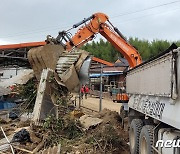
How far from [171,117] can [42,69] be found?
6.96 m

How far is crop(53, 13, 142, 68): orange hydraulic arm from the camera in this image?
14.0 meters

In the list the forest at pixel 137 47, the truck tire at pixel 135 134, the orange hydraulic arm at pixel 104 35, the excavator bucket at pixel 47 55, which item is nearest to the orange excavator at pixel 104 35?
the orange hydraulic arm at pixel 104 35

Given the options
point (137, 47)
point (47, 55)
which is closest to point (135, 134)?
point (47, 55)

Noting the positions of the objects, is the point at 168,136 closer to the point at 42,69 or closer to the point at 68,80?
the point at 68,80

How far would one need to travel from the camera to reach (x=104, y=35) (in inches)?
574

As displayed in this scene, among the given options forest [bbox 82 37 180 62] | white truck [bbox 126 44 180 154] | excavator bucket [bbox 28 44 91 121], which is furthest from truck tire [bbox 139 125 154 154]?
forest [bbox 82 37 180 62]

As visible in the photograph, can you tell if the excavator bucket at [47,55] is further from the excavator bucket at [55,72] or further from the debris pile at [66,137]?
the debris pile at [66,137]

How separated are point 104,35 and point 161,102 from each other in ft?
30.8

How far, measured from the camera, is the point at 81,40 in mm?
14180

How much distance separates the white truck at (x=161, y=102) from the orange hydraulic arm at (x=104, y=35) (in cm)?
614

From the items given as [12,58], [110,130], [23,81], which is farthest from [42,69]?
[12,58]

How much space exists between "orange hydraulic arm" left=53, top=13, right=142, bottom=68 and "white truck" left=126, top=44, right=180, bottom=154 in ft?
20.2

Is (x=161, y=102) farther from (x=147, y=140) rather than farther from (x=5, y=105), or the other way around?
(x=5, y=105)

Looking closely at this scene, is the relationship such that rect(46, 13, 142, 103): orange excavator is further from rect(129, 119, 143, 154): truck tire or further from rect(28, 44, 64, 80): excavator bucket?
rect(129, 119, 143, 154): truck tire
